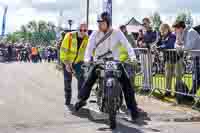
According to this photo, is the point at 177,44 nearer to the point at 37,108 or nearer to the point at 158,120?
the point at 158,120

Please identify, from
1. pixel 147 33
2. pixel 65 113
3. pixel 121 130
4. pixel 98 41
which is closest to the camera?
pixel 121 130

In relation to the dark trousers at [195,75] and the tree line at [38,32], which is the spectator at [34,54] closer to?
the dark trousers at [195,75]

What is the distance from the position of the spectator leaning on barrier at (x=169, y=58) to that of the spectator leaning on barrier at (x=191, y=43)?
0.40 meters

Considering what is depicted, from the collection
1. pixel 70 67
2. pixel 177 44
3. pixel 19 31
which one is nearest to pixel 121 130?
pixel 70 67

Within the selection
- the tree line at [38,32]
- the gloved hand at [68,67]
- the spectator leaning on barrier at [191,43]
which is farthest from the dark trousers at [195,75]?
→ the tree line at [38,32]

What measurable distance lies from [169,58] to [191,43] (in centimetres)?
104

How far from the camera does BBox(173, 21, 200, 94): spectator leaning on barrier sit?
34.0ft

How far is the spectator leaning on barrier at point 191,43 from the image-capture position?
34.0ft

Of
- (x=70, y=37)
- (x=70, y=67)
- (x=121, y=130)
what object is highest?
(x=70, y=37)

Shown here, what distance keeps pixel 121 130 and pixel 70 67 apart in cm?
269

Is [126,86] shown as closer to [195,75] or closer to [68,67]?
[68,67]

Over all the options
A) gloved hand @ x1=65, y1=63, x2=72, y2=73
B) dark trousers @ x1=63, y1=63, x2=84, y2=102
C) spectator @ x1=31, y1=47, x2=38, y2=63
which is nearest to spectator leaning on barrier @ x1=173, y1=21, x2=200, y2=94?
dark trousers @ x1=63, y1=63, x2=84, y2=102

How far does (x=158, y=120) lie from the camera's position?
29.4 ft

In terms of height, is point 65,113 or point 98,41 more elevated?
point 98,41
